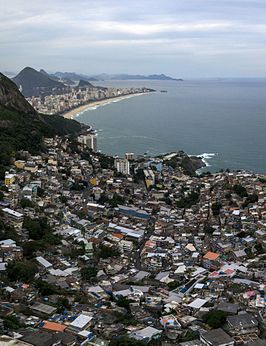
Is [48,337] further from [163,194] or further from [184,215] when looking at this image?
[163,194]

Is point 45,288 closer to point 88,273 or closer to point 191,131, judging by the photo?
point 88,273

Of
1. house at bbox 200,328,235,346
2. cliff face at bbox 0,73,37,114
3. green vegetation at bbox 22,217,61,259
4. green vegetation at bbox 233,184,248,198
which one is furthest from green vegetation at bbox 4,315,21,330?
cliff face at bbox 0,73,37,114

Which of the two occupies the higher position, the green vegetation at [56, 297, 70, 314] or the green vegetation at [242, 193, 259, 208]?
the green vegetation at [242, 193, 259, 208]

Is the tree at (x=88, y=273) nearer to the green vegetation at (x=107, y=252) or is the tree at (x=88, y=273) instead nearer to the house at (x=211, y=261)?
the green vegetation at (x=107, y=252)

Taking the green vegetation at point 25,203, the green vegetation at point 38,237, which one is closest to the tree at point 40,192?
the green vegetation at point 25,203

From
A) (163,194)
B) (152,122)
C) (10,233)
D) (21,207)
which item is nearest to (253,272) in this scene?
(10,233)

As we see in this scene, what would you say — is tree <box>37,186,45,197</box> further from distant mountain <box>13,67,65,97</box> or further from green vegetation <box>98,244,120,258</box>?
distant mountain <box>13,67,65,97</box>
